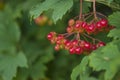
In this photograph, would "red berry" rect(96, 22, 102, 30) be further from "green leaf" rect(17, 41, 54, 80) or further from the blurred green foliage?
"green leaf" rect(17, 41, 54, 80)

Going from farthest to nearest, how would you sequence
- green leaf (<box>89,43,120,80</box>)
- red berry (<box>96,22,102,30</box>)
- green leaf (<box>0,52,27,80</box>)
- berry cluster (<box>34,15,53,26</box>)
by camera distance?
1. berry cluster (<box>34,15,53,26</box>)
2. green leaf (<box>0,52,27,80</box>)
3. red berry (<box>96,22,102,30</box>)
4. green leaf (<box>89,43,120,80</box>)

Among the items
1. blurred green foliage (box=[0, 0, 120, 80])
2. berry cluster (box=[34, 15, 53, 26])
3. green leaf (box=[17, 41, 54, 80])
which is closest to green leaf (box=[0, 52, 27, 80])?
blurred green foliage (box=[0, 0, 120, 80])

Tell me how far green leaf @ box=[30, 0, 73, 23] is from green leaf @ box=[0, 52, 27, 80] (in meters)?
0.93

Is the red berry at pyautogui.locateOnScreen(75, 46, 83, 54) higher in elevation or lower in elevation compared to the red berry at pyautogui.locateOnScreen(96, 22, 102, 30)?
lower

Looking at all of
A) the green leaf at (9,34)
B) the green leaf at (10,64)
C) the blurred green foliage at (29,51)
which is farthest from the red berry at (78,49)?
the green leaf at (9,34)

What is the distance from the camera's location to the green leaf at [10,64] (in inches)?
125

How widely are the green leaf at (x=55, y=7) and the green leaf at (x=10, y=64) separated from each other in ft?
3.06

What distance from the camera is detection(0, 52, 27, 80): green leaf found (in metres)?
3.18

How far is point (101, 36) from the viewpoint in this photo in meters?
2.69

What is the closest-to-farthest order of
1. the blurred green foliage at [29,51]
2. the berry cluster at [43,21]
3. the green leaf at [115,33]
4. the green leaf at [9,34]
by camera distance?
the green leaf at [115,33] < the blurred green foliage at [29,51] < the green leaf at [9,34] < the berry cluster at [43,21]

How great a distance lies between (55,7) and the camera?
2.35 metres

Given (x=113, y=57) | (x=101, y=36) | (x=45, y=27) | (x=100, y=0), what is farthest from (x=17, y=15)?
(x=113, y=57)

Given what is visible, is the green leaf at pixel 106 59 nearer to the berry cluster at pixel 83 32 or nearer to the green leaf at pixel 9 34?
the berry cluster at pixel 83 32

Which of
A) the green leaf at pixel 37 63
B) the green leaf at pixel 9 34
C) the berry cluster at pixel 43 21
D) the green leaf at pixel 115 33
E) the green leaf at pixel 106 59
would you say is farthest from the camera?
the berry cluster at pixel 43 21
